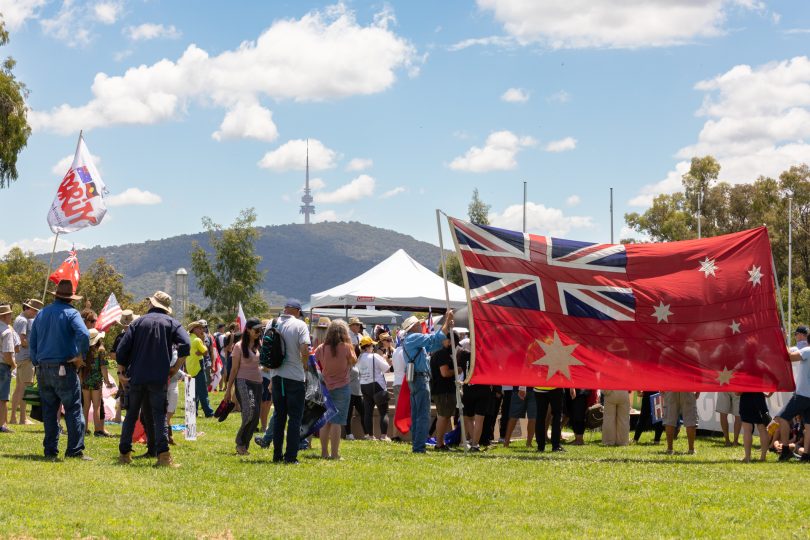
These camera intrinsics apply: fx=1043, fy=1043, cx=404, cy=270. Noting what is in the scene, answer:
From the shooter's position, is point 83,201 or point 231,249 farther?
point 231,249

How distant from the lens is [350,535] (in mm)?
7922

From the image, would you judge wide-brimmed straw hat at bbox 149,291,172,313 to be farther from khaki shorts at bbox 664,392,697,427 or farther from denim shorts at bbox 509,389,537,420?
khaki shorts at bbox 664,392,697,427

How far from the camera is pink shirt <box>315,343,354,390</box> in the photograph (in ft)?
42.7

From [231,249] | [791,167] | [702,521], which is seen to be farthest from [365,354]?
[791,167]

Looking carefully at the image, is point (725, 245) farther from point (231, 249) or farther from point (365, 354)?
point (231, 249)

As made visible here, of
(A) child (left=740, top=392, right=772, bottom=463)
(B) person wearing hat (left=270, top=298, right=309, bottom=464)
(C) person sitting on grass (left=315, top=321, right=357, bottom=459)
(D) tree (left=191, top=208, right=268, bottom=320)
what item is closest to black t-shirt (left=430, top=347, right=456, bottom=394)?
(C) person sitting on grass (left=315, top=321, right=357, bottom=459)

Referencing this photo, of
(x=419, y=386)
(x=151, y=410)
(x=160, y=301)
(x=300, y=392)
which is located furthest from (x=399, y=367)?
(x=151, y=410)

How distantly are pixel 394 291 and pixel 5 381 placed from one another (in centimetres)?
1354

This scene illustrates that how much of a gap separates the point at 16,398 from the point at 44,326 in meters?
5.33

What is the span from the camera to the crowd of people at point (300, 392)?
11711 mm

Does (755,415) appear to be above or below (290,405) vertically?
below

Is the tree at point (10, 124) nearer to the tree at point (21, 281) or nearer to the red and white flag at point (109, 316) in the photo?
the red and white flag at point (109, 316)

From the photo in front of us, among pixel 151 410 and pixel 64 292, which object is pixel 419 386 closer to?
pixel 151 410

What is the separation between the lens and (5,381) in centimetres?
1445
